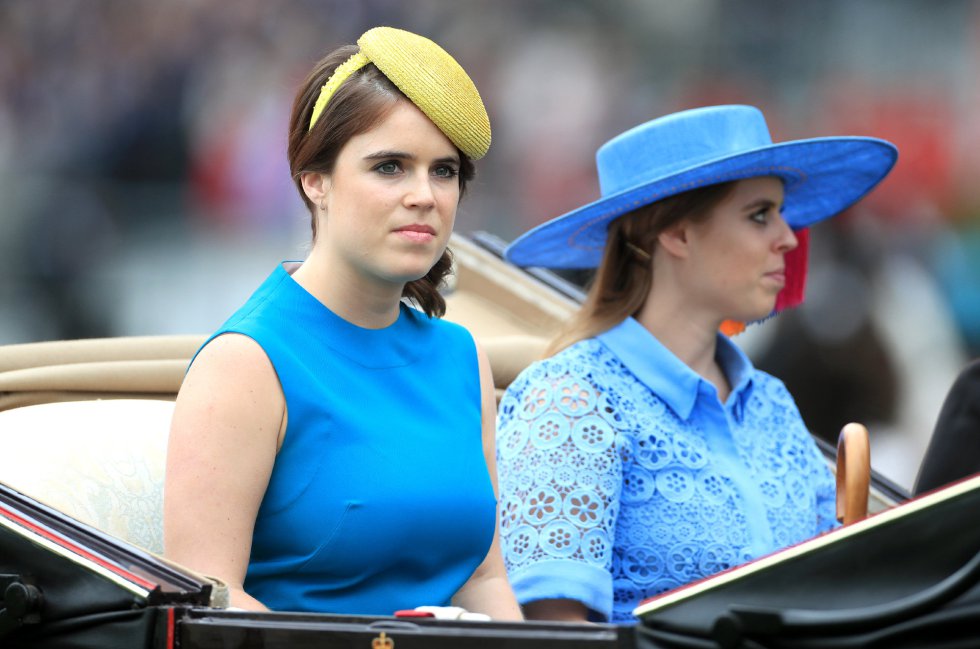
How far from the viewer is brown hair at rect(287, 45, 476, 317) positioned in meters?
1.93

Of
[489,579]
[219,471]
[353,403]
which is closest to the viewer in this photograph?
[219,471]

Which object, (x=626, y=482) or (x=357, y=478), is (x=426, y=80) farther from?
(x=626, y=482)

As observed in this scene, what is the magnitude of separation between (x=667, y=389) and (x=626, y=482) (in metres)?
0.21

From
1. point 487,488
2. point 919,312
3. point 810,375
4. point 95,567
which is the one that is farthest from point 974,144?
point 95,567

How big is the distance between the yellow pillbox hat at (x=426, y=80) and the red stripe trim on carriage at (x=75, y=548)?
0.72m

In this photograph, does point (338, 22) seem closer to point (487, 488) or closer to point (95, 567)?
point (487, 488)

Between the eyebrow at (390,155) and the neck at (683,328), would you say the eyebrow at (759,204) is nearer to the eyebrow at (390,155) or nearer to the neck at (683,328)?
the neck at (683,328)

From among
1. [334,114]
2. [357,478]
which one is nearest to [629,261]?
[334,114]

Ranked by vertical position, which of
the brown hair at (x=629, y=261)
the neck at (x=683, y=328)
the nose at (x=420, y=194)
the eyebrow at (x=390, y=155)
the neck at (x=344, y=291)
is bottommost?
the neck at (x=344, y=291)

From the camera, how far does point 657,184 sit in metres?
2.72

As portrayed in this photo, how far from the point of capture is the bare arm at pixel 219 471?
68.8 inches

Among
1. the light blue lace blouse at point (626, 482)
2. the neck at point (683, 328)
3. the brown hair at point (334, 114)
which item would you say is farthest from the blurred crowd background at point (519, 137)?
the brown hair at point (334, 114)

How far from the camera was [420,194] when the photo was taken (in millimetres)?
1919

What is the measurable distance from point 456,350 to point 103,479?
0.55 m
